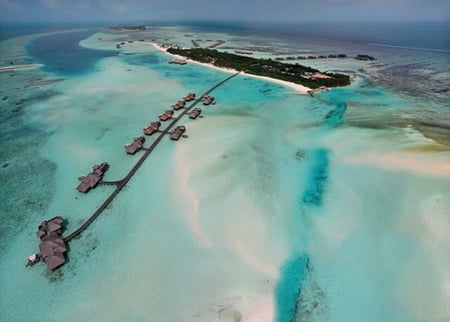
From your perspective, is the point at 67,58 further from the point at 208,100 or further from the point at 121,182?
the point at 121,182

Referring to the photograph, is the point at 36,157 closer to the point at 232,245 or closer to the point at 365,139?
the point at 232,245

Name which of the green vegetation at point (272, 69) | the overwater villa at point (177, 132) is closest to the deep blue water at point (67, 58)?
the green vegetation at point (272, 69)

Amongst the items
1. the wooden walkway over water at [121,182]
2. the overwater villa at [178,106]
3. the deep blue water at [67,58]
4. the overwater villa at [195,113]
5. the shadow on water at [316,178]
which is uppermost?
the shadow on water at [316,178]

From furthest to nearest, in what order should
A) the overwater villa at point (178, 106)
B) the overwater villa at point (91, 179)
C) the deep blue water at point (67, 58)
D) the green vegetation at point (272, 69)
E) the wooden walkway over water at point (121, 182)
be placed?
the deep blue water at point (67, 58), the green vegetation at point (272, 69), the overwater villa at point (178, 106), the overwater villa at point (91, 179), the wooden walkway over water at point (121, 182)

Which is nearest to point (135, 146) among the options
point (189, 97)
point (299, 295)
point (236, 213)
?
point (236, 213)

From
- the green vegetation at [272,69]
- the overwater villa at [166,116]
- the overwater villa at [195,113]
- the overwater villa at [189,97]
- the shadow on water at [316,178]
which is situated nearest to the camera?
the shadow on water at [316,178]

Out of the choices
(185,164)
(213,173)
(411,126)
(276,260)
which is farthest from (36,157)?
(411,126)

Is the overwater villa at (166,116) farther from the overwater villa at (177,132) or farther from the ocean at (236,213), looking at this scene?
the overwater villa at (177,132)
